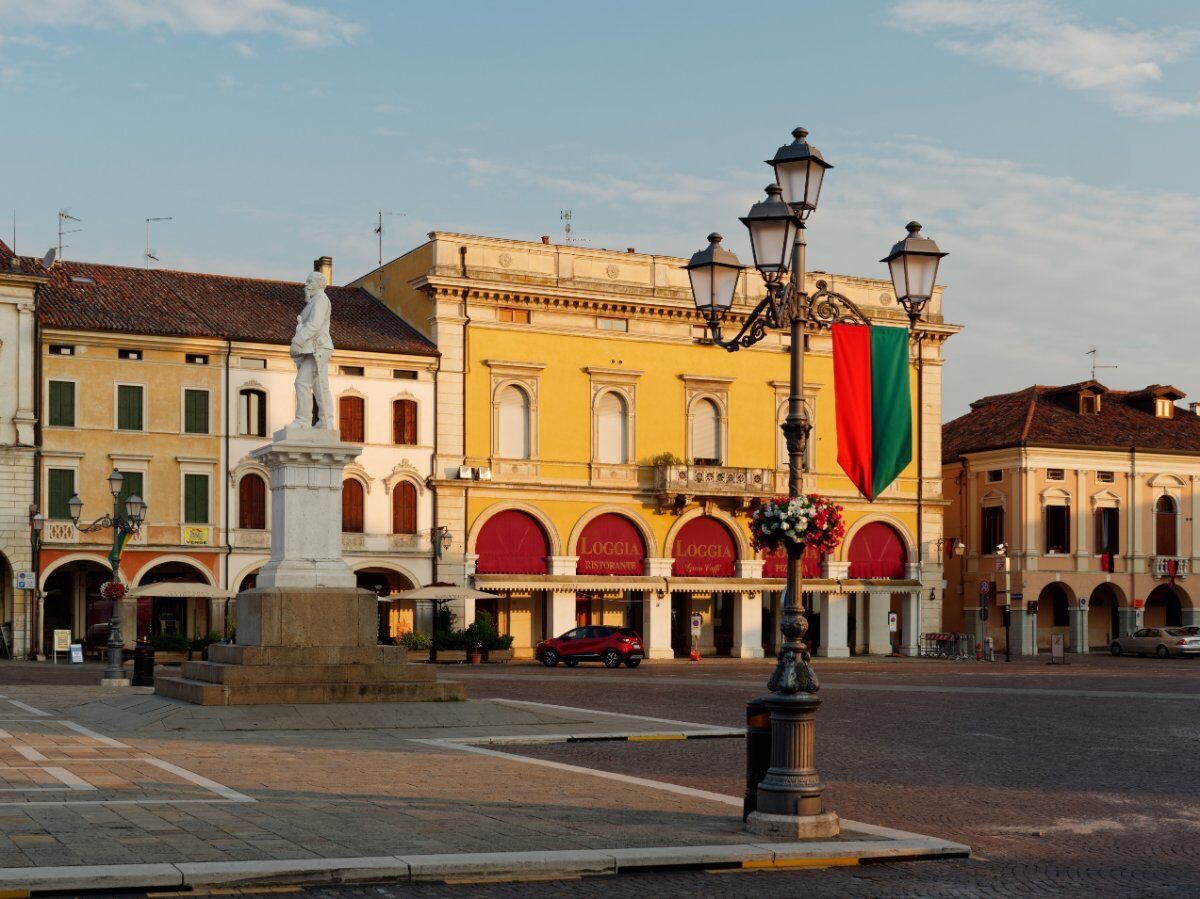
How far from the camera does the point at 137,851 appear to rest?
11078 mm

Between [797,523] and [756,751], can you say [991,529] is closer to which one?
[797,523]

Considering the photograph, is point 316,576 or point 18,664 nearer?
point 316,576

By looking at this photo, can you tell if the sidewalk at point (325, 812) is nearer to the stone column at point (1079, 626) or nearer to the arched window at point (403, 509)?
the arched window at point (403, 509)

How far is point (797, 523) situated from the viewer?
43.9 feet

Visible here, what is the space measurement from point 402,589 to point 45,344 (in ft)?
44.4

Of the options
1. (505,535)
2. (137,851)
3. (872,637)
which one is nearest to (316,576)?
(137,851)

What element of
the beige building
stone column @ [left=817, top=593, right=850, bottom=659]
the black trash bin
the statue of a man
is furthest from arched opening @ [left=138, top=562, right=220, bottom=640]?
the beige building

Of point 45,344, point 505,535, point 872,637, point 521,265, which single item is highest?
point 521,265

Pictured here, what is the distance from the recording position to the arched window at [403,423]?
53125 millimetres

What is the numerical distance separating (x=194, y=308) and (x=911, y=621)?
1136 inches

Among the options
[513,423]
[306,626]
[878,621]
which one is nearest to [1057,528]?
[878,621]

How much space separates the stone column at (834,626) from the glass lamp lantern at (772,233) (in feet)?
152

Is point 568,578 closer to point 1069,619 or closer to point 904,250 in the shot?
point 1069,619

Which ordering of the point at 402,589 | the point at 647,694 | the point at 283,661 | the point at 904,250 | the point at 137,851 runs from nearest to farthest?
the point at 137,851 → the point at 904,250 → the point at 283,661 → the point at 647,694 → the point at 402,589
